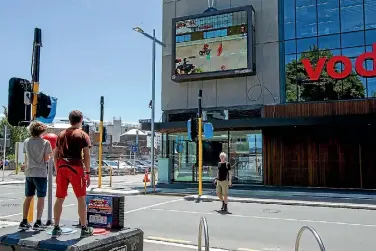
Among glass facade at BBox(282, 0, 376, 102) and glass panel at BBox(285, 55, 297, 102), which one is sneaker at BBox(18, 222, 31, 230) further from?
glass panel at BBox(285, 55, 297, 102)

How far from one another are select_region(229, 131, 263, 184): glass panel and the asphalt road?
814 centimetres

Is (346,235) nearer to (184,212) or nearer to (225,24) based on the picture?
(184,212)

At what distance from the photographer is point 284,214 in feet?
41.1

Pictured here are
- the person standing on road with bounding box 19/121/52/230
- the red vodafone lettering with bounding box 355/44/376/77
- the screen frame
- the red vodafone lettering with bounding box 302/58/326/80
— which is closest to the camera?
the person standing on road with bounding box 19/121/52/230

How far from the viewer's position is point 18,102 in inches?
273

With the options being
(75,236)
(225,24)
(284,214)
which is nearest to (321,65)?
(225,24)

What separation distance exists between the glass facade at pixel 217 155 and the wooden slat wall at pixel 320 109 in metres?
1.79

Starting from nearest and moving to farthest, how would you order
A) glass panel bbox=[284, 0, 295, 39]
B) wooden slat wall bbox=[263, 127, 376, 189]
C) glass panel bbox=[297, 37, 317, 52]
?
wooden slat wall bbox=[263, 127, 376, 189] → glass panel bbox=[297, 37, 317, 52] → glass panel bbox=[284, 0, 295, 39]

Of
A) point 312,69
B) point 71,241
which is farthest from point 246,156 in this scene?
point 71,241

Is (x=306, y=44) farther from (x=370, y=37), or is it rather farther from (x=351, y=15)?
(x=370, y=37)

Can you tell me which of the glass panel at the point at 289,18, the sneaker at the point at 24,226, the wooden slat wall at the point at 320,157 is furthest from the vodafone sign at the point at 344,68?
the sneaker at the point at 24,226

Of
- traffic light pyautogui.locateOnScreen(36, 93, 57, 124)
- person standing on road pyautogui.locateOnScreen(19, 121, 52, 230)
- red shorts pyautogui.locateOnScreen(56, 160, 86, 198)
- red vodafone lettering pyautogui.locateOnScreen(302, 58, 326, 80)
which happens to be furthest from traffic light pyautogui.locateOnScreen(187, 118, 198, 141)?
red shorts pyautogui.locateOnScreen(56, 160, 86, 198)

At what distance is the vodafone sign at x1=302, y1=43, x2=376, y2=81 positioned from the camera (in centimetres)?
2009

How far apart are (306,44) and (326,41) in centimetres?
107
